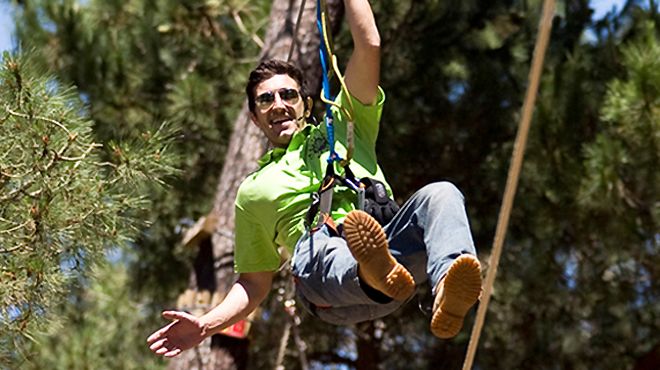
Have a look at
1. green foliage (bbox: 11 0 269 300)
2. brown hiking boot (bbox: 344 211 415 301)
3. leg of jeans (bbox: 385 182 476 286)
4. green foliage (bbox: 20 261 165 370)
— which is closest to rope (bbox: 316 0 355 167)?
leg of jeans (bbox: 385 182 476 286)

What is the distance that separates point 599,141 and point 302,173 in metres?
3.75

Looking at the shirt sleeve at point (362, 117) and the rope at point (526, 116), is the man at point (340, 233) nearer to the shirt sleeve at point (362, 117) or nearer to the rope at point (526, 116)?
the shirt sleeve at point (362, 117)

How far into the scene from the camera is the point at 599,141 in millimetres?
7094

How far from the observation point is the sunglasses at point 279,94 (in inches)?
150

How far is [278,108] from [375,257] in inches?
34.0

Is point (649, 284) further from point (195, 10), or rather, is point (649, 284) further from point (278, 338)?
point (195, 10)

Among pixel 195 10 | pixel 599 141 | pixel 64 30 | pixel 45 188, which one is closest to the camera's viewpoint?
pixel 45 188

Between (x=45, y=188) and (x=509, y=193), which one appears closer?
(x=509, y=193)

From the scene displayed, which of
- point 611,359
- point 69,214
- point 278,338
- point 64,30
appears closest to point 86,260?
point 69,214

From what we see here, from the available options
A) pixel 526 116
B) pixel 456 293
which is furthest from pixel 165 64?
pixel 526 116

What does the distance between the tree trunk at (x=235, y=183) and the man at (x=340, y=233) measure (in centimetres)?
192

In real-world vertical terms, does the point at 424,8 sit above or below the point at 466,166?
above

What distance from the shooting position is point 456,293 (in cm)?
295

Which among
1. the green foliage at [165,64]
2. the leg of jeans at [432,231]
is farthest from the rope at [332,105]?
the green foliage at [165,64]
